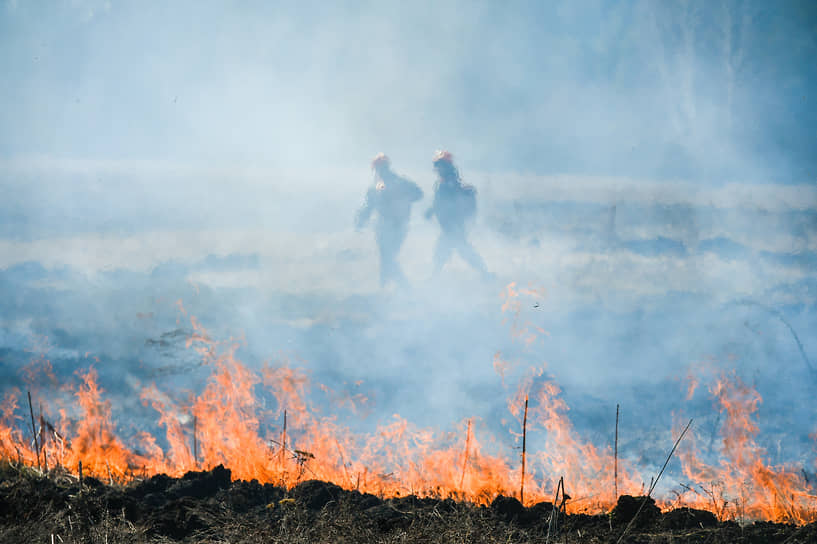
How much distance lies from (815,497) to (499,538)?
5126 mm

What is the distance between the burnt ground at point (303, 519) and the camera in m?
7.51

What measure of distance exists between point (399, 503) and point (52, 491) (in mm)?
5439

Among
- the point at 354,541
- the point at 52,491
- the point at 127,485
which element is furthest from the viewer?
the point at 127,485

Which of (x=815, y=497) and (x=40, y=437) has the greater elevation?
(x=40, y=437)

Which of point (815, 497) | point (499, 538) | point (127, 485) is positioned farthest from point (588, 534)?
point (127, 485)

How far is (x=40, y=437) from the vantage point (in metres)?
11.9

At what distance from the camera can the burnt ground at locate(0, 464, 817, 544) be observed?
7508 millimetres

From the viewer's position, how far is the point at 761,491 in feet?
32.5

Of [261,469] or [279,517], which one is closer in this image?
[279,517]

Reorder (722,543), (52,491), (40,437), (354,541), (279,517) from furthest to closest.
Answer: (40,437) < (52,491) < (279,517) < (354,541) < (722,543)

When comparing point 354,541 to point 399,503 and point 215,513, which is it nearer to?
point 399,503

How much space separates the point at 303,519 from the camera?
8.35 metres

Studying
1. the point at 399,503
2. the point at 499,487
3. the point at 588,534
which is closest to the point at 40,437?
the point at 399,503

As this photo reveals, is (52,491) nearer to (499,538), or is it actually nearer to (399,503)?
(399,503)
